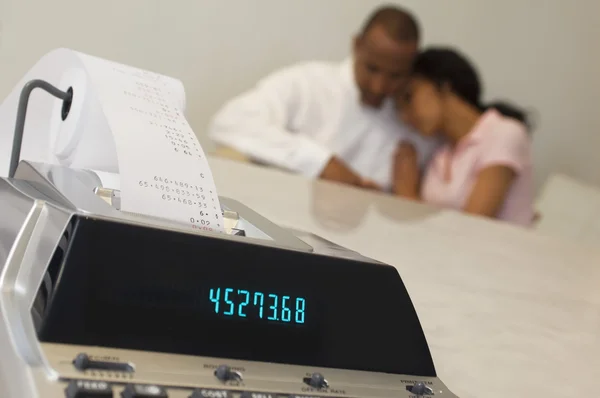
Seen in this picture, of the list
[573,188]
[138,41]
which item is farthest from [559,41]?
[138,41]

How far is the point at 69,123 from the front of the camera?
0.51 m

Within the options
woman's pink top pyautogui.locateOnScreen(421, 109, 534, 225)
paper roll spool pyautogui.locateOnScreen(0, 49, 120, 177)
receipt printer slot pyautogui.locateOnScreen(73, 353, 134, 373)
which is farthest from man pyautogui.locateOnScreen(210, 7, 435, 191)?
receipt printer slot pyautogui.locateOnScreen(73, 353, 134, 373)

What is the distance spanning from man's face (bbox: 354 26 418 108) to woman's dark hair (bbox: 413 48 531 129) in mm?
203

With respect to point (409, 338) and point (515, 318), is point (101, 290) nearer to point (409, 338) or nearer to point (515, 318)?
point (409, 338)

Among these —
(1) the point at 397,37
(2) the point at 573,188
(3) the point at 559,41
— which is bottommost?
(2) the point at 573,188

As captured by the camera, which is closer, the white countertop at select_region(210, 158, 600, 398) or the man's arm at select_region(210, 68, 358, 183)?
the white countertop at select_region(210, 158, 600, 398)

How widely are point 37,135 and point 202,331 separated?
0.29m

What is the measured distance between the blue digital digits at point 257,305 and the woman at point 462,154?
1.37 metres

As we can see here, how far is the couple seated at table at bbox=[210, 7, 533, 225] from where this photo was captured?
167 centimetres

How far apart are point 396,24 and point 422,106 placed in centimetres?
25

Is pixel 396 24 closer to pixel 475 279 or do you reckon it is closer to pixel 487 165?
pixel 487 165

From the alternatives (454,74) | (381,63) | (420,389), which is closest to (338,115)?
(381,63)

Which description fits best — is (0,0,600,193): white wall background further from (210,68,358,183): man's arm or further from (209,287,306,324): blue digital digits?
(209,287,306,324): blue digital digits

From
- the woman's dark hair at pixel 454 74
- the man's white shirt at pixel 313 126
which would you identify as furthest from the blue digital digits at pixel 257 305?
the woman's dark hair at pixel 454 74
